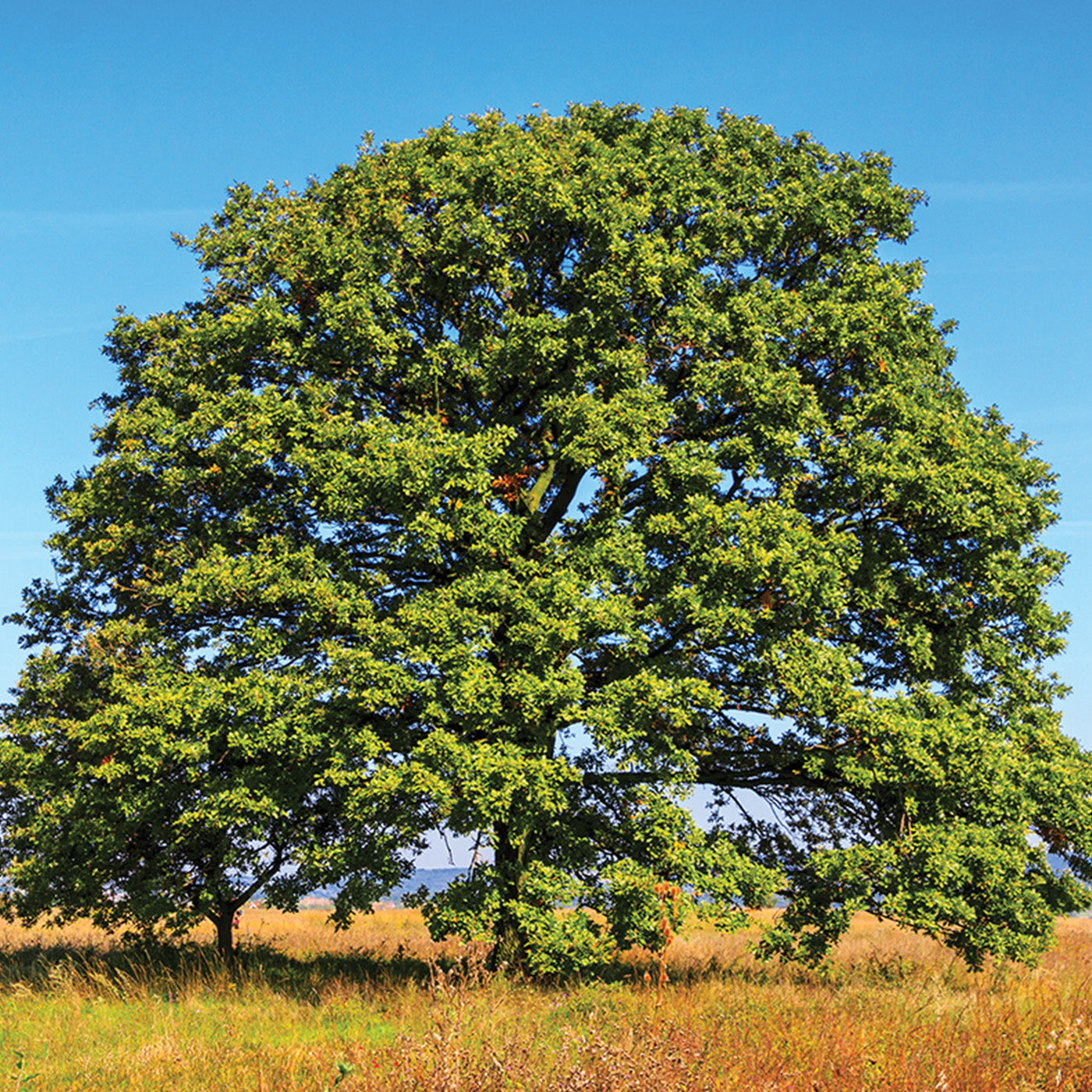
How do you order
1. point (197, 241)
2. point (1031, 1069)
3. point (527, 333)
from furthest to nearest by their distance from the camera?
point (197, 241) < point (527, 333) < point (1031, 1069)

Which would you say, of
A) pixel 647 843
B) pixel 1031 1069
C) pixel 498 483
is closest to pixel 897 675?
pixel 647 843

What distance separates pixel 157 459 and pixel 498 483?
5959 millimetres

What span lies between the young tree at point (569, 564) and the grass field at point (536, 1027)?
1496 millimetres

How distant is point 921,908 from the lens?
1388cm

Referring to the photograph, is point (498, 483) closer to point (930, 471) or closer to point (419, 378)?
point (419, 378)

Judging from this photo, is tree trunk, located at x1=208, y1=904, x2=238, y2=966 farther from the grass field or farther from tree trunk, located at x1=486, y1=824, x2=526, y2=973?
tree trunk, located at x1=486, y1=824, x2=526, y2=973

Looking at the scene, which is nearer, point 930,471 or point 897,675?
point 930,471

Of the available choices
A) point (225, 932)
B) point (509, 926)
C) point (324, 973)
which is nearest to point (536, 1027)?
point (509, 926)

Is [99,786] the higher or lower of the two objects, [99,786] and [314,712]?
the lower

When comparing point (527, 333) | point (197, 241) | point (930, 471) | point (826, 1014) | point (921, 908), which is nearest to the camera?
point (826, 1014)

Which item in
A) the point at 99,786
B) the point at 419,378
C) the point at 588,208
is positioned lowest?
the point at 99,786

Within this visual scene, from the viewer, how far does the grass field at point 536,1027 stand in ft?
23.4

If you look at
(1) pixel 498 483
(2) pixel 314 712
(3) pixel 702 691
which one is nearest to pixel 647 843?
(3) pixel 702 691

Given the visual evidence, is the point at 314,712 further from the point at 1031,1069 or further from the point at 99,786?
the point at 1031,1069
